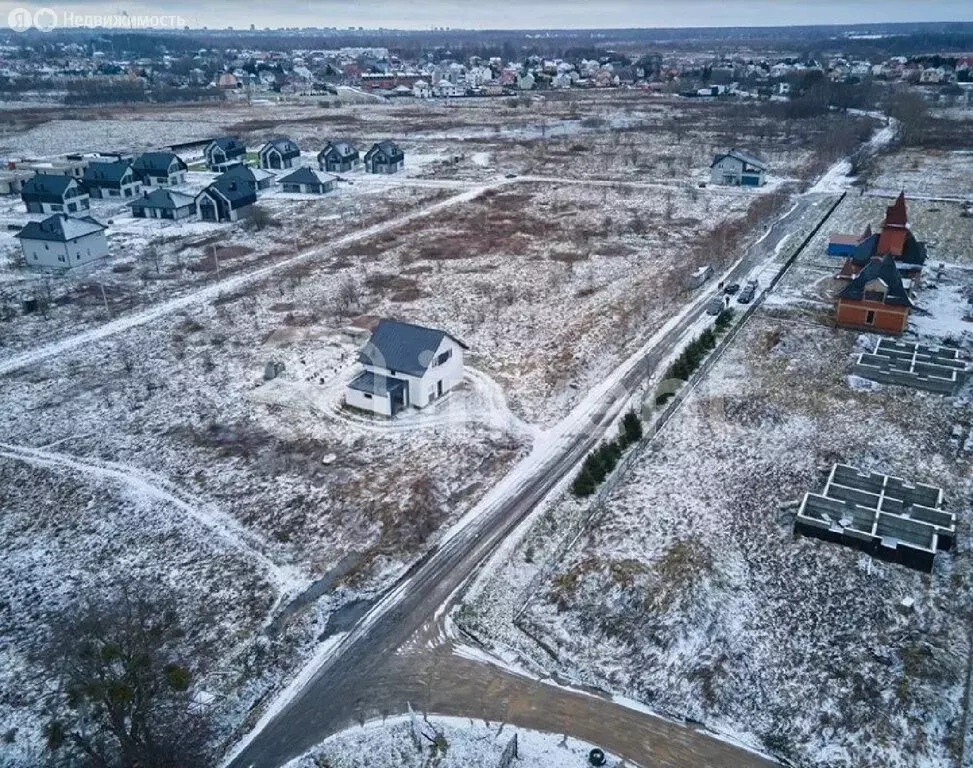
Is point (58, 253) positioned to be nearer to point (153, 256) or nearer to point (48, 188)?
point (153, 256)

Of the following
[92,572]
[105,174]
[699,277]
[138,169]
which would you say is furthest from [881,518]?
[138,169]

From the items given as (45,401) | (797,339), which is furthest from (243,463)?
(797,339)

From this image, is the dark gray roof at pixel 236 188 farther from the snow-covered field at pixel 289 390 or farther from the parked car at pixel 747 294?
the parked car at pixel 747 294

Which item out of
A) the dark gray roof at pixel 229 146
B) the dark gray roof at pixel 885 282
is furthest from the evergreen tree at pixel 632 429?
the dark gray roof at pixel 229 146

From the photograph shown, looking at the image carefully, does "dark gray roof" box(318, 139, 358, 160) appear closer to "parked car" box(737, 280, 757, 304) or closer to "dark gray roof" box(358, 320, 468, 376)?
"parked car" box(737, 280, 757, 304)

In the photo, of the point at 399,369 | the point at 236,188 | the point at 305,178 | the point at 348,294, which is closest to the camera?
the point at 399,369
